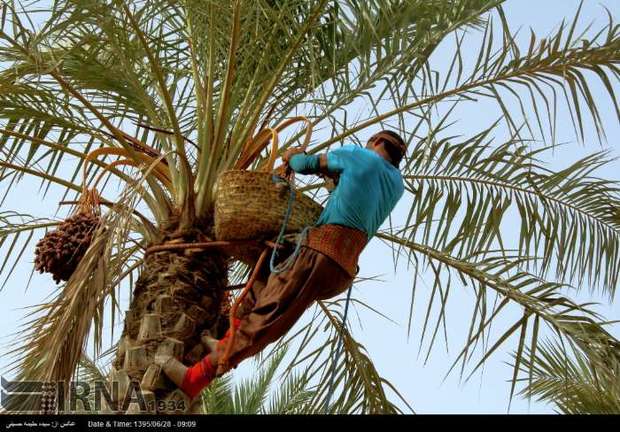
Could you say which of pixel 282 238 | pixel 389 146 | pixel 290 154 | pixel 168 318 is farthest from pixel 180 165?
pixel 389 146

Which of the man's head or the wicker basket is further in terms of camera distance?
the man's head

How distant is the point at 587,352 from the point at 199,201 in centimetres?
197

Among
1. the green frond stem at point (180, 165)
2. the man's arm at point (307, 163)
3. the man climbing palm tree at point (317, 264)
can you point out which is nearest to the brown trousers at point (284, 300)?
the man climbing palm tree at point (317, 264)

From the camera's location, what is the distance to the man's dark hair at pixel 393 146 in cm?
530

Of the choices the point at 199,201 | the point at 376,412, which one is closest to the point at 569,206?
the point at 376,412

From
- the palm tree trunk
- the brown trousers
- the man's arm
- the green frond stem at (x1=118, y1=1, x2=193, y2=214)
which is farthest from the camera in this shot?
the green frond stem at (x1=118, y1=1, x2=193, y2=214)

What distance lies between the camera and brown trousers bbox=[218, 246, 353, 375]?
4.89 metres

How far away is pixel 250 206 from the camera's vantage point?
4895mm

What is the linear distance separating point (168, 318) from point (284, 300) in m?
0.52

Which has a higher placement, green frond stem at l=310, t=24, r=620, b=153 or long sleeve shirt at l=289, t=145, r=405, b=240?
green frond stem at l=310, t=24, r=620, b=153

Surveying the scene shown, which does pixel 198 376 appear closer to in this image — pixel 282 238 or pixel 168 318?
pixel 168 318

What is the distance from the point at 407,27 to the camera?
5.99 meters

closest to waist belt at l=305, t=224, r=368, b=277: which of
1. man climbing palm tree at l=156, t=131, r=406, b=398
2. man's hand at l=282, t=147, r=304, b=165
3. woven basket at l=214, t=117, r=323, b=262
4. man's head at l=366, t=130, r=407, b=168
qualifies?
man climbing palm tree at l=156, t=131, r=406, b=398

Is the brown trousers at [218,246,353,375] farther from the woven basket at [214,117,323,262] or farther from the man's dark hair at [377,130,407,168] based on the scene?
the man's dark hair at [377,130,407,168]
